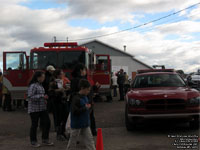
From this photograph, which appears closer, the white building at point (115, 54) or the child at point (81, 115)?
Result: the child at point (81, 115)

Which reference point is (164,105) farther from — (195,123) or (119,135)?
(119,135)

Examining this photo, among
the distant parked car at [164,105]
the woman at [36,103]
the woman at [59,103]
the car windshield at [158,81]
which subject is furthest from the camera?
the car windshield at [158,81]

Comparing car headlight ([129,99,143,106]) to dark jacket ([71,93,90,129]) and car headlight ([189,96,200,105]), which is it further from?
dark jacket ([71,93,90,129])

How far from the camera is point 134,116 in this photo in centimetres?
722

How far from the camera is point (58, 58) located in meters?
12.2

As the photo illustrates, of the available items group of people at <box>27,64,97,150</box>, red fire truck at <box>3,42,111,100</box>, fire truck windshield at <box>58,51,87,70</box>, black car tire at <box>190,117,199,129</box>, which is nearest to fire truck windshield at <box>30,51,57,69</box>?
red fire truck at <box>3,42,111,100</box>

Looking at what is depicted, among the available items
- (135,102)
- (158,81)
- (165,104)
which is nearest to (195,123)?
(165,104)

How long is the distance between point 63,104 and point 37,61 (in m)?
5.70

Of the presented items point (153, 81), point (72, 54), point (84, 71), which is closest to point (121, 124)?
point (153, 81)

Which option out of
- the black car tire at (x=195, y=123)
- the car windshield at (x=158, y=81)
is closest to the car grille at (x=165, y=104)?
the black car tire at (x=195, y=123)

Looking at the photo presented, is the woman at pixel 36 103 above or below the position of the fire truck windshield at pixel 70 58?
below

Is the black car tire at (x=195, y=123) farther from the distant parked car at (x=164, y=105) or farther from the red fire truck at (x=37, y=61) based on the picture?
the red fire truck at (x=37, y=61)

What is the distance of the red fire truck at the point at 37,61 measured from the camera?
12.1m

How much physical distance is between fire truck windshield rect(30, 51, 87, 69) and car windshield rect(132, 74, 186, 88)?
12.6 feet
